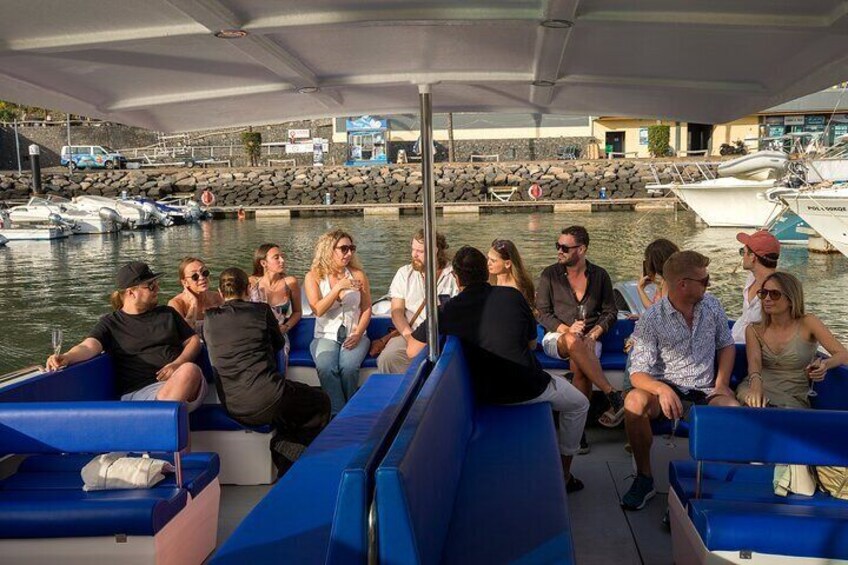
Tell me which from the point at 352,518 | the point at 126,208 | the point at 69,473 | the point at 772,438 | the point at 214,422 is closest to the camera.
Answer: the point at 352,518

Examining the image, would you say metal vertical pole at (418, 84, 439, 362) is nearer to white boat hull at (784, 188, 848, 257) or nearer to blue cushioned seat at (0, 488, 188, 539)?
blue cushioned seat at (0, 488, 188, 539)

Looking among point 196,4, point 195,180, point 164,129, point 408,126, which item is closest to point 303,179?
point 195,180

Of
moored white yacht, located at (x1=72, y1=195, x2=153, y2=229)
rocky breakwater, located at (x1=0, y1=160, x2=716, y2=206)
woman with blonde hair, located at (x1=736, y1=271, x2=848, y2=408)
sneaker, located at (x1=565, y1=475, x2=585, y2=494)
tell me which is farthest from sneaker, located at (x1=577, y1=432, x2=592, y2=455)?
rocky breakwater, located at (x1=0, y1=160, x2=716, y2=206)

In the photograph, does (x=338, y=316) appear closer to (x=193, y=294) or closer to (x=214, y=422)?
(x=193, y=294)

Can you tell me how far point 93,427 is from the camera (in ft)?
10.7

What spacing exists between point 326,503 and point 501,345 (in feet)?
4.29

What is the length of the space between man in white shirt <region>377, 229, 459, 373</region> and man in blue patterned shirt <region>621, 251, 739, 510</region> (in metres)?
1.67

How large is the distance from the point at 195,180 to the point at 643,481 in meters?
41.6

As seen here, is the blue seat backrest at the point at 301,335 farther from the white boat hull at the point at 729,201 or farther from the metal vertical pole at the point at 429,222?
the white boat hull at the point at 729,201

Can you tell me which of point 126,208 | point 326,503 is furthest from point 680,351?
point 126,208

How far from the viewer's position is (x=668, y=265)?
13.6ft

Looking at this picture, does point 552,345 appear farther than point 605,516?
Yes

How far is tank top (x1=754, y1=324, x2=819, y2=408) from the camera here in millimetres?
3977

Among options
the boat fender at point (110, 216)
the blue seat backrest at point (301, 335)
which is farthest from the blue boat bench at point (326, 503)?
the boat fender at point (110, 216)
